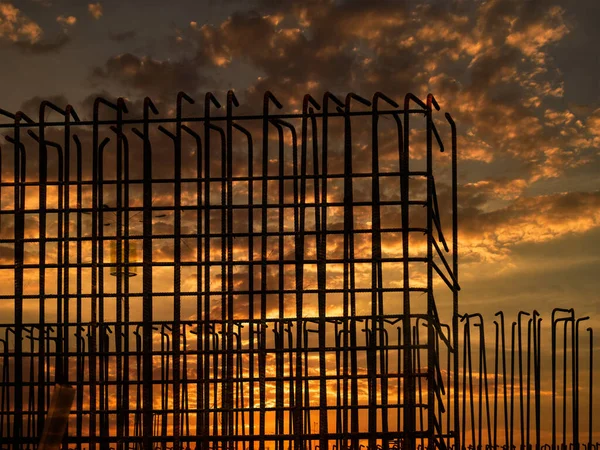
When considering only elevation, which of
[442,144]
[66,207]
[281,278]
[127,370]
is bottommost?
[127,370]

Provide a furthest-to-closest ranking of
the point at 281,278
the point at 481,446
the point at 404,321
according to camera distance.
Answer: the point at 481,446
the point at 281,278
the point at 404,321

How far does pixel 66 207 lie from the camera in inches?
505

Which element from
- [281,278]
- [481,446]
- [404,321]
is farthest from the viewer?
[481,446]

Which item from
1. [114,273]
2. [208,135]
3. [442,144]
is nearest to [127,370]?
[114,273]

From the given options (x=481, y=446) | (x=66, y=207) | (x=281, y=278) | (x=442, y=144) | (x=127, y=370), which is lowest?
(x=481, y=446)

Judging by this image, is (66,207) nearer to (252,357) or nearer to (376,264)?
(252,357)

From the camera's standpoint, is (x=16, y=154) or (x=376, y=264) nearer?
(x=376, y=264)

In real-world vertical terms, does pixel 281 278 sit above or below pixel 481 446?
above

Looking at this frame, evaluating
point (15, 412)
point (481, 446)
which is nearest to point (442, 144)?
point (481, 446)

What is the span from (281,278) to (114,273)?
2.17m

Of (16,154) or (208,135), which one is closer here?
(208,135)

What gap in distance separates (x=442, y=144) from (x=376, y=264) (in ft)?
6.44

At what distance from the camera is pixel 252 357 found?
12.3m

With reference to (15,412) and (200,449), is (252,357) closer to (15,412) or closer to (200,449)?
(200,449)
